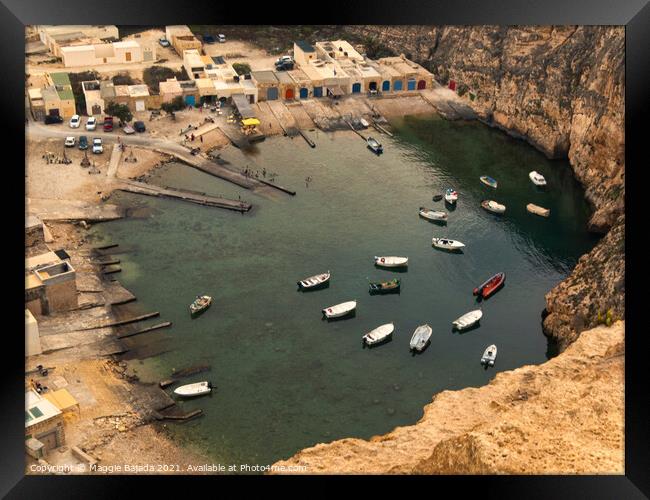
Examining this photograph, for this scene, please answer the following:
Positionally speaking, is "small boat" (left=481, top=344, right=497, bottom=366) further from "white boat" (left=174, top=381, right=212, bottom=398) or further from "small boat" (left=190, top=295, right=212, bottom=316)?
"small boat" (left=190, top=295, right=212, bottom=316)

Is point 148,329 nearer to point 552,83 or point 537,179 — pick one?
point 537,179

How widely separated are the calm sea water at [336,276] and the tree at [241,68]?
11.6 metres

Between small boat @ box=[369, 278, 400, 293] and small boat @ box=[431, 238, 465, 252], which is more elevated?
small boat @ box=[431, 238, 465, 252]

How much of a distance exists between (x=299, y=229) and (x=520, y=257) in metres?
13.3

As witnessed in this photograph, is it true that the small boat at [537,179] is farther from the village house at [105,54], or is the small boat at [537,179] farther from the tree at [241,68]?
the village house at [105,54]

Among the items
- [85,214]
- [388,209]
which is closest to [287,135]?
[388,209]

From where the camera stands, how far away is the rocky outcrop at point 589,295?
42.1 m

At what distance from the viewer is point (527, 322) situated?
46.2 meters

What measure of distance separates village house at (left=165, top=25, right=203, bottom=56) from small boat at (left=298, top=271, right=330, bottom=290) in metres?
36.8

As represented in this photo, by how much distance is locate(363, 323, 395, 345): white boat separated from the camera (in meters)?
43.8

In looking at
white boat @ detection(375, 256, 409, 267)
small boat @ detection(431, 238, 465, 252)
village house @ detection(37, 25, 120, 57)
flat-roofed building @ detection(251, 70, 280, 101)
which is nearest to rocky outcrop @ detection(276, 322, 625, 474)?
white boat @ detection(375, 256, 409, 267)

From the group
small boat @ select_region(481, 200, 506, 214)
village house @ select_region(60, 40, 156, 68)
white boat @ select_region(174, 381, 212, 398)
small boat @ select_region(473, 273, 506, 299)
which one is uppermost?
village house @ select_region(60, 40, 156, 68)

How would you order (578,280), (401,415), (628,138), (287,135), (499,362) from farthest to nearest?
(287,135), (578,280), (499,362), (401,415), (628,138)

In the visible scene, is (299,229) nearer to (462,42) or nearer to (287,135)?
(287,135)
